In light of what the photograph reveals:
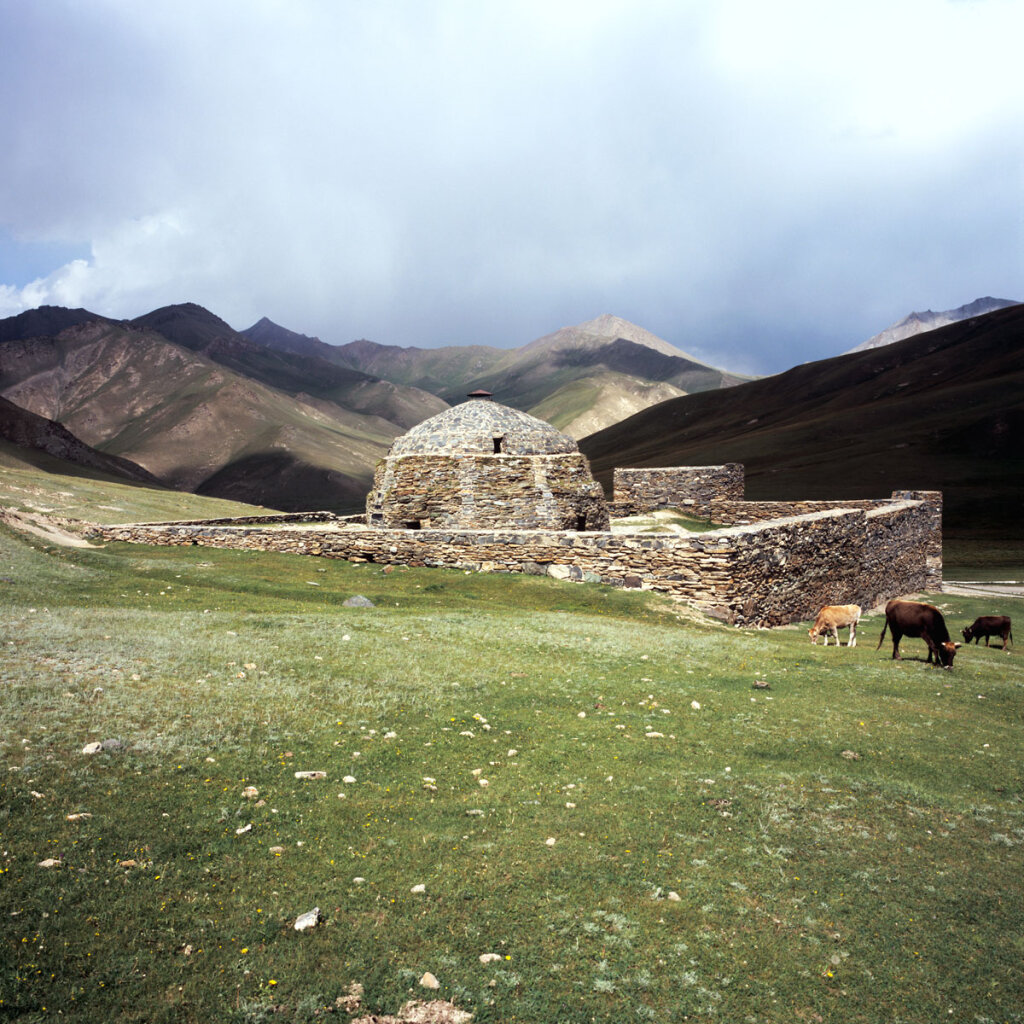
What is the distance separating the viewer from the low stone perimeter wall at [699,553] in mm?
17203

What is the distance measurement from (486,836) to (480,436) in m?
22.1

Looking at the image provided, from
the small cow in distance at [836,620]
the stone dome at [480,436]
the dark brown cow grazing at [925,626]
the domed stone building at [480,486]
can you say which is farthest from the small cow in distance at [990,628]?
the stone dome at [480,436]

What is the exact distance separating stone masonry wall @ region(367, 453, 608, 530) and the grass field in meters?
15.1

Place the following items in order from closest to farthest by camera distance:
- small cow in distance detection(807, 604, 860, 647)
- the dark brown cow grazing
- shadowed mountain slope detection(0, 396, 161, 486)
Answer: the dark brown cow grazing → small cow in distance detection(807, 604, 860, 647) → shadowed mountain slope detection(0, 396, 161, 486)

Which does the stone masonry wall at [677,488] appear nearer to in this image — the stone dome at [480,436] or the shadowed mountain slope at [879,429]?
the stone dome at [480,436]

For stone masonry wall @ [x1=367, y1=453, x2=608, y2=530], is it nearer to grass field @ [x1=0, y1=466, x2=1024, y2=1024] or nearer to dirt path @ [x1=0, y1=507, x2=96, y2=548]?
dirt path @ [x1=0, y1=507, x2=96, y2=548]

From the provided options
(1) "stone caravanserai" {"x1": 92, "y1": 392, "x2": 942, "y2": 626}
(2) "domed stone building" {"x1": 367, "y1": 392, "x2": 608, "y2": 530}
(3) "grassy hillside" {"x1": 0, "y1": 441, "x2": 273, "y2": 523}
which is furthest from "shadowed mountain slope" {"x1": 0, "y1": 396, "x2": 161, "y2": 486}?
(2) "domed stone building" {"x1": 367, "y1": 392, "x2": 608, "y2": 530}

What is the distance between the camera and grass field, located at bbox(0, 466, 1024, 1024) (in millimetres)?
4246

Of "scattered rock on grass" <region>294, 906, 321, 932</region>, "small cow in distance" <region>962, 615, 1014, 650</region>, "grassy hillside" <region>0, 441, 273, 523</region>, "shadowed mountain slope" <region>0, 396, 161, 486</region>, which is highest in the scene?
"shadowed mountain slope" <region>0, 396, 161, 486</region>

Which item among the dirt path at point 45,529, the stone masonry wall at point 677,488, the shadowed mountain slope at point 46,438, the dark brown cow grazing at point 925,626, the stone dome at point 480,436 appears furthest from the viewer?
the shadowed mountain slope at point 46,438

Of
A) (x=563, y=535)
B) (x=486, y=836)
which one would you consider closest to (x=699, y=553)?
(x=563, y=535)

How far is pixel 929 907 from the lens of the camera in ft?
17.2

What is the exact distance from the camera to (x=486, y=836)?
19.2 ft

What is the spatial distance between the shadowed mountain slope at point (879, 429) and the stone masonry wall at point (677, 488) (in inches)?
1114
